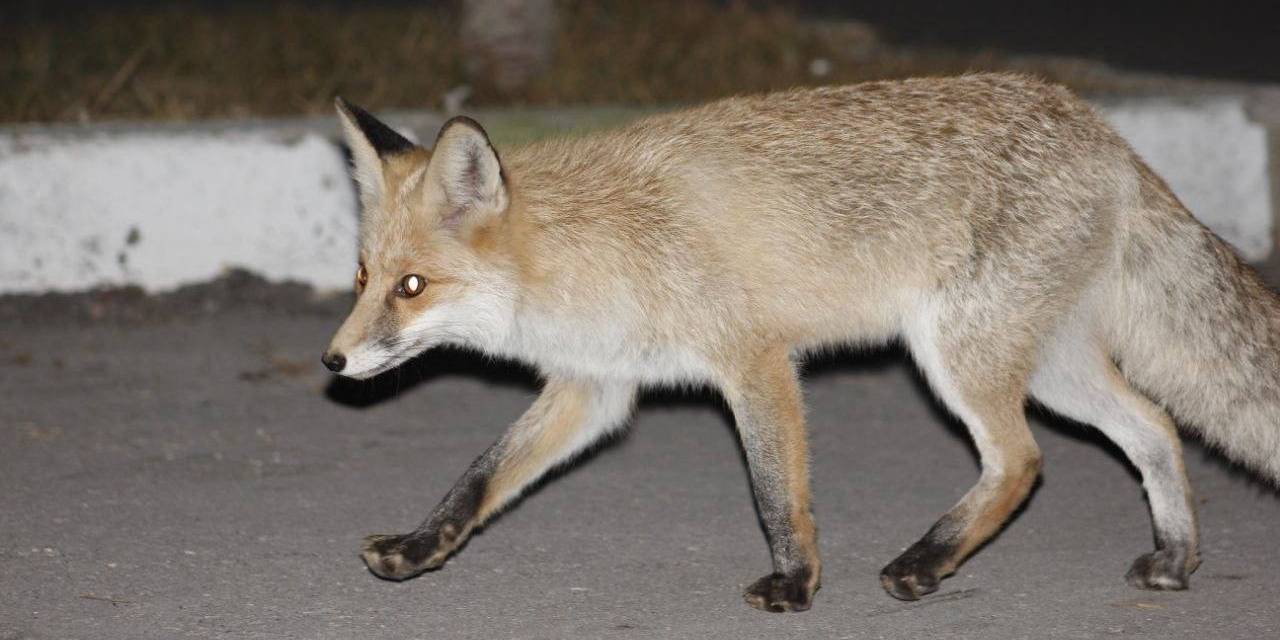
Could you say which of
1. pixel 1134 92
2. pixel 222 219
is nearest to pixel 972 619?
pixel 222 219

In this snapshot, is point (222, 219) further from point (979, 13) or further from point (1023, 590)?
point (979, 13)

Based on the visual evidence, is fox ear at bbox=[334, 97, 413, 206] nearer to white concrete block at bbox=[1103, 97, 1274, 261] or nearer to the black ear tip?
the black ear tip

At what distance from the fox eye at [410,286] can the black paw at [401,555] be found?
0.73 m

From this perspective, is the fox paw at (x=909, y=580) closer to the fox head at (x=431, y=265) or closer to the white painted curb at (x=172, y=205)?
the fox head at (x=431, y=265)

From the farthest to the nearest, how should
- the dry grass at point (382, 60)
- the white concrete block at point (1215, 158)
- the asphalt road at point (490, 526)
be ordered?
1. the dry grass at point (382, 60)
2. the white concrete block at point (1215, 158)
3. the asphalt road at point (490, 526)

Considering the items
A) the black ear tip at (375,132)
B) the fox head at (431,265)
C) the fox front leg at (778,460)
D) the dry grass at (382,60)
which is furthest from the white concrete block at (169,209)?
the fox front leg at (778,460)

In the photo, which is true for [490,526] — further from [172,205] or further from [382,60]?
[382,60]

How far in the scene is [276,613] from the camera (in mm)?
4004

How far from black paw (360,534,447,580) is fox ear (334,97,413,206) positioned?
1034mm

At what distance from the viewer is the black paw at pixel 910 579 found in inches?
164

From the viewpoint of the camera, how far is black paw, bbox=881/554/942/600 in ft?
13.6

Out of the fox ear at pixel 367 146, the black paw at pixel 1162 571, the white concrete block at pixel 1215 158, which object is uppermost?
the fox ear at pixel 367 146

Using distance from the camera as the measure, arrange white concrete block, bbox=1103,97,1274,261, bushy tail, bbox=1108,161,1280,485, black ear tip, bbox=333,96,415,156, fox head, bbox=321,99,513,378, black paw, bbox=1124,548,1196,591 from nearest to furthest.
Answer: fox head, bbox=321,99,513,378, black paw, bbox=1124,548,1196,591, bushy tail, bbox=1108,161,1280,485, black ear tip, bbox=333,96,415,156, white concrete block, bbox=1103,97,1274,261

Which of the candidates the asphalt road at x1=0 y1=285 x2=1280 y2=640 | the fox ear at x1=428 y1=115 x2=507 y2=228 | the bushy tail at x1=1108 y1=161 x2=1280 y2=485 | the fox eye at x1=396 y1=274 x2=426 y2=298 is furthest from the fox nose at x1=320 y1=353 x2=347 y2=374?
the bushy tail at x1=1108 y1=161 x2=1280 y2=485
